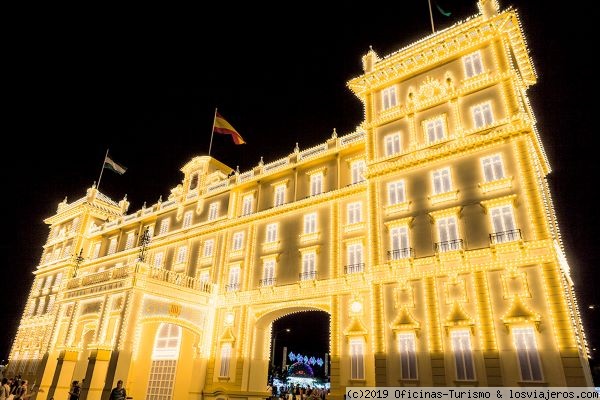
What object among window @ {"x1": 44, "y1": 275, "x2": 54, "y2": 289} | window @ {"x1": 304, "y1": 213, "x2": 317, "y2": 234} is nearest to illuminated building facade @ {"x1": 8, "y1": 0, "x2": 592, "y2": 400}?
window @ {"x1": 304, "y1": 213, "x2": 317, "y2": 234}

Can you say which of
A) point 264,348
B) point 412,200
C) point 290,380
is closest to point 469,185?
point 412,200

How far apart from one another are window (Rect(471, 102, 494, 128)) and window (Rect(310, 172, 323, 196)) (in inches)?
431

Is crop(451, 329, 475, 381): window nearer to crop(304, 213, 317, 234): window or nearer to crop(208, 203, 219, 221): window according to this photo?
crop(304, 213, 317, 234): window

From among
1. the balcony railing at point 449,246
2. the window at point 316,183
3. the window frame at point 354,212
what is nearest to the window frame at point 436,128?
the balcony railing at point 449,246

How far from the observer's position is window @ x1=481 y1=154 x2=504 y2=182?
19.2 metres

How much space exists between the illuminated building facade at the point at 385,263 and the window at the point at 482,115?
7cm

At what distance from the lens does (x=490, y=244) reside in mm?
17953

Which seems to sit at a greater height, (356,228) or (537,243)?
(356,228)

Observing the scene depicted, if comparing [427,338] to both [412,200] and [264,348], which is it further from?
[264,348]

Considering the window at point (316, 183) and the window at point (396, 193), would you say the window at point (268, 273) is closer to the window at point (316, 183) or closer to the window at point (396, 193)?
the window at point (316, 183)

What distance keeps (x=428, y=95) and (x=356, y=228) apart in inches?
355

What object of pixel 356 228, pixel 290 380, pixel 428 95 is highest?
pixel 428 95

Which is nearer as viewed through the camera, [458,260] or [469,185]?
[458,260]

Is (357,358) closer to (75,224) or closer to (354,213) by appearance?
(354,213)
